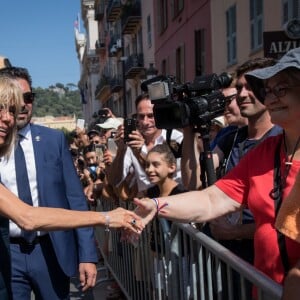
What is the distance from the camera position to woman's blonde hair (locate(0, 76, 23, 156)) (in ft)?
8.62

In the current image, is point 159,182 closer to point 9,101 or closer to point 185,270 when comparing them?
point 185,270

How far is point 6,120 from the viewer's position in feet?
8.59

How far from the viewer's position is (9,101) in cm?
264

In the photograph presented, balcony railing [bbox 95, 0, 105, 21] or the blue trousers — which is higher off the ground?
balcony railing [bbox 95, 0, 105, 21]

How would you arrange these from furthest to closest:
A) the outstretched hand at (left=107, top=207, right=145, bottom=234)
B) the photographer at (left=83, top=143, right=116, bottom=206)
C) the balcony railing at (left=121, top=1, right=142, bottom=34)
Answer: the balcony railing at (left=121, top=1, right=142, bottom=34) < the photographer at (left=83, top=143, right=116, bottom=206) < the outstretched hand at (left=107, top=207, right=145, bottom=234)

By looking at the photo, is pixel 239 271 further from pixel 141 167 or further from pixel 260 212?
pixel 141 167

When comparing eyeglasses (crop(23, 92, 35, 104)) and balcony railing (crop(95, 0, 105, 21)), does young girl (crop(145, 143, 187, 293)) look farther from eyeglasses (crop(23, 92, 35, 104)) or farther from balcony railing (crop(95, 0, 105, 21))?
balcony railing (crop(95, 0, 105, 21))

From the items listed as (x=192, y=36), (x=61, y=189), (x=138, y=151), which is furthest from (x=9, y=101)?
(x=192, y=36)

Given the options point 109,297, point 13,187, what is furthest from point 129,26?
point 13,187

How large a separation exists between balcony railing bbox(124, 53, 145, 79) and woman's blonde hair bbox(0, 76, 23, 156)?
26740 mm

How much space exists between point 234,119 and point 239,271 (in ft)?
5.53

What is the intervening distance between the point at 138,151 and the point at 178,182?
449 millimetres

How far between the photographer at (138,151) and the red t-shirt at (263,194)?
1.74 m

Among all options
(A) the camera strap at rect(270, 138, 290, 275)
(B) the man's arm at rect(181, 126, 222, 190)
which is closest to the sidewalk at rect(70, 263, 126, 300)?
(B) the man's arm at rect(181, 126, 222, 190)
